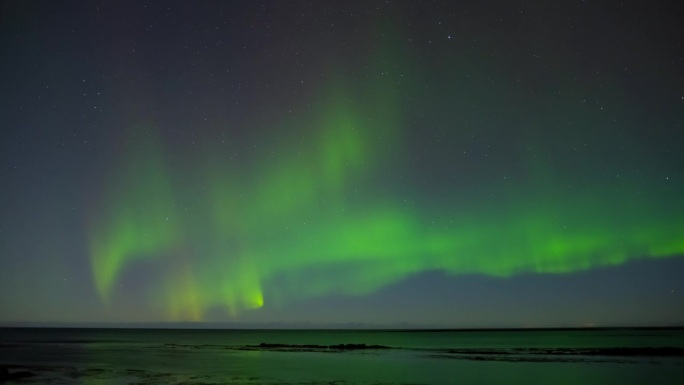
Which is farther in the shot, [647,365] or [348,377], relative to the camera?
[647,365]

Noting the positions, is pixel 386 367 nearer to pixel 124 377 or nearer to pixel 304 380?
pixel 304 380

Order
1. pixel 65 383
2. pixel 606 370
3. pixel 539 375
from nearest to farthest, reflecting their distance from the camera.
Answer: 1. pixel 65 383
2. pixel 539 375
3. pixel 606 370

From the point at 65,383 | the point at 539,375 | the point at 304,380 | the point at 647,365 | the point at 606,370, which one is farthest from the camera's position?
the point at 647,365

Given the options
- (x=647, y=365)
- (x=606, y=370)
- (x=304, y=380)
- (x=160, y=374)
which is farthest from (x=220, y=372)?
(x=647, y=365)

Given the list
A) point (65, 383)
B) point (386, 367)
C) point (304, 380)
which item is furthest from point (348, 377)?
point (65, 383)

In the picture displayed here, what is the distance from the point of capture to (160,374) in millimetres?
27969

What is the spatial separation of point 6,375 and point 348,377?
16.6m

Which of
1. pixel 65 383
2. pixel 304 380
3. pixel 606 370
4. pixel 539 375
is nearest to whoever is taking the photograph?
pixel 65 383

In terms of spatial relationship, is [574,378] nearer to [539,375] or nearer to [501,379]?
[539,375]

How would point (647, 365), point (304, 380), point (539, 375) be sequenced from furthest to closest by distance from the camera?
point (647, 365)
point (539, 375)
point (304, 380)

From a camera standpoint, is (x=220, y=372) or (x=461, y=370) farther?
(x=461, y=370)

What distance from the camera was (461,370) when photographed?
32312mm

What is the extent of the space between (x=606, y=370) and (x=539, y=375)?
5164 millimetres

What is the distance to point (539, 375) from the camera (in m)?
29.0
